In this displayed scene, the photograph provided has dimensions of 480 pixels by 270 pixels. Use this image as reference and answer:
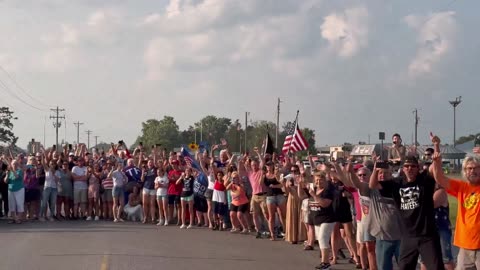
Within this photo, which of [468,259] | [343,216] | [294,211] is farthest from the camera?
[294,211]

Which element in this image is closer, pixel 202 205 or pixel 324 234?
pixel 324 234

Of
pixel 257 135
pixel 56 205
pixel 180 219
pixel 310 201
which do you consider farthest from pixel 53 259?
pixel 257 135

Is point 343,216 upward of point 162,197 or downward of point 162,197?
upward

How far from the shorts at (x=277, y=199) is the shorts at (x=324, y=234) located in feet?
11.8

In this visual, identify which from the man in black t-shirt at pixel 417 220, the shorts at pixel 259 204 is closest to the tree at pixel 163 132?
the shorts at pixel 259 204

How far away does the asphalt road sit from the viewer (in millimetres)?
10617

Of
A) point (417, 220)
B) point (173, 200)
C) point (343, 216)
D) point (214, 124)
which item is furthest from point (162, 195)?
point (214, 124)

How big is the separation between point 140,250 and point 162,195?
534 centimetres

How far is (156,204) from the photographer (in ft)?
59.5

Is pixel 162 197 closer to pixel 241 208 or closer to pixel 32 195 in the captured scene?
pixel 241 208

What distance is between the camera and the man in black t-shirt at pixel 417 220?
7.26 m

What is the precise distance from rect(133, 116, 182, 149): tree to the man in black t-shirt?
4506 inches

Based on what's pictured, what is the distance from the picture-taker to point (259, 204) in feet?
48.7

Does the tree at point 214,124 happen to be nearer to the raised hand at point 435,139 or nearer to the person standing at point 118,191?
the person standing at point 118,191
